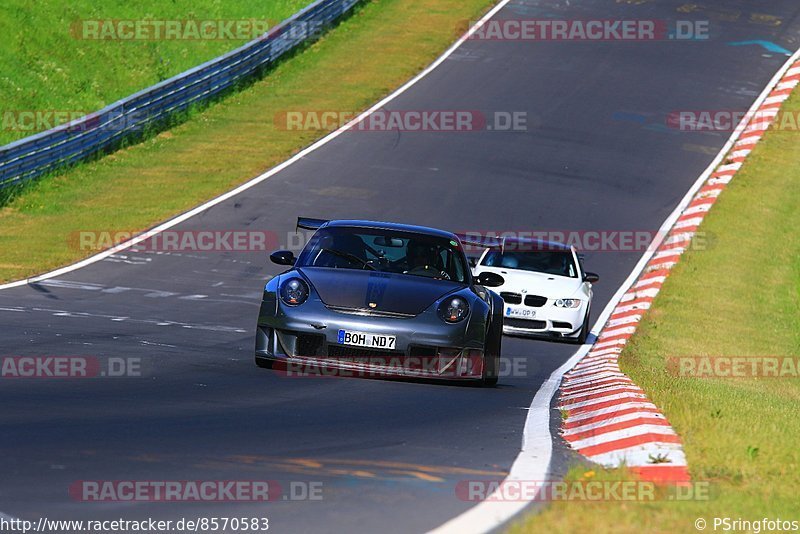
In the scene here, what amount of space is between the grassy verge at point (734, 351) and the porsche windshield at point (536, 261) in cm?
139

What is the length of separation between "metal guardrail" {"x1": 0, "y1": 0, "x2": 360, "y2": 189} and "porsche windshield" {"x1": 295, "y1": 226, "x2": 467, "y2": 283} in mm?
13101

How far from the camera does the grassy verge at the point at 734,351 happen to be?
5.93 meters

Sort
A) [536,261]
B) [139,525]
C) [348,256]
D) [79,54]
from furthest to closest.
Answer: [79,54] < [536,261] < [348,256] < [139,525]

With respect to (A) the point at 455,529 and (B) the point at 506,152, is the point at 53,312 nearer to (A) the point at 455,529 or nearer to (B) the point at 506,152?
(A) the point at 455,529

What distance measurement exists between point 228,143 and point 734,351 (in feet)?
45.4

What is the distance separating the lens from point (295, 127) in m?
30.2

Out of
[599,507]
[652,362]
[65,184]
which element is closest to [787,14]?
[65,184]

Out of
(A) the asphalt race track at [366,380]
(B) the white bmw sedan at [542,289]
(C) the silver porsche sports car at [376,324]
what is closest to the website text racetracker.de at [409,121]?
(A) the asphalt race track at [366,380]

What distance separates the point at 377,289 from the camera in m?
10.8

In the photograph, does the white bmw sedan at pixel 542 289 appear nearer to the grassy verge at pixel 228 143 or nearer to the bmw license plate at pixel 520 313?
the bmw license plate at pixel 520 313

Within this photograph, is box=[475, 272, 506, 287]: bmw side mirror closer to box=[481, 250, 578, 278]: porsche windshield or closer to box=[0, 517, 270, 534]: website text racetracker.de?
box=[0, 517, 270, 534]: website text racetracker.de

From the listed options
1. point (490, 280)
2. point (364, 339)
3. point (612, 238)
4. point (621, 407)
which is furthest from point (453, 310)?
point (612, 238)

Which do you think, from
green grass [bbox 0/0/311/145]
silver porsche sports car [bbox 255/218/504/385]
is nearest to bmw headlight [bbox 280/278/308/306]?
silver porsche sports car [bbox 255/218/504/385]

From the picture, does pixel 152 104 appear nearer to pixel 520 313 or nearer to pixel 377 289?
pixel 520 313
